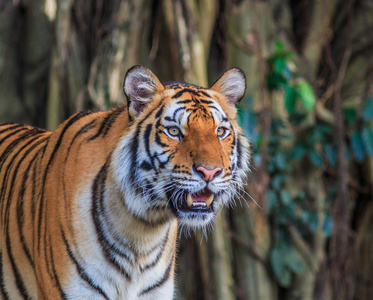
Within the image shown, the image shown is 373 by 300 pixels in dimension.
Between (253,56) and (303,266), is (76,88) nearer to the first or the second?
(253,56)

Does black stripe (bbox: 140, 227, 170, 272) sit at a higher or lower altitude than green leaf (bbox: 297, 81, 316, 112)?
lower

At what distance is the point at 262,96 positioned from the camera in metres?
4.34

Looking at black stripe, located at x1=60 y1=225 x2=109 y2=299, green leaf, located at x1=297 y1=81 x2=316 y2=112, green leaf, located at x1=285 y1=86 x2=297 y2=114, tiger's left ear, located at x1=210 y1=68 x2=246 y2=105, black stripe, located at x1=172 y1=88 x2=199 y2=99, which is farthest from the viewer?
green leaf, located at x1=285 y1=86 x2=297 y2=114

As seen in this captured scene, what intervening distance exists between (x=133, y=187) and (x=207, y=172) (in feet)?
0.94

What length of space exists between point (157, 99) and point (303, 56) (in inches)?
119

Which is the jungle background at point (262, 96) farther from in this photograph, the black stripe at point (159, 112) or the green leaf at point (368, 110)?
the black stripe at point (159, 112)

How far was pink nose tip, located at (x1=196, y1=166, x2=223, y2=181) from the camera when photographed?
6.14 feet

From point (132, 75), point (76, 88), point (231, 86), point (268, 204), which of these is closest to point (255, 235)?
point (268, 204)

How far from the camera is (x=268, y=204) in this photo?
4.37 meters

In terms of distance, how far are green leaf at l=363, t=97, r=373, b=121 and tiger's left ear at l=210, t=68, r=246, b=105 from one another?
7.50 ft

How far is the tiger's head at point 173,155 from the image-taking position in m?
1.91

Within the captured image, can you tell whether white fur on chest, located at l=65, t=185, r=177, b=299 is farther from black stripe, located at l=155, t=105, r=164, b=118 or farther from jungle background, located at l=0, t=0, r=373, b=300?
jungle background, located at l=0, t=0, r=373, b=300

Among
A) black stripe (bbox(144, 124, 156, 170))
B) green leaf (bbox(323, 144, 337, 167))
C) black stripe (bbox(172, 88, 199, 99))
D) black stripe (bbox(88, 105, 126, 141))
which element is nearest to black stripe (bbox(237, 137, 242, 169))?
black stripe (bbox(172, 88, 199, 99))

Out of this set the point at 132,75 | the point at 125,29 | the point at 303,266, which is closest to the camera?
the point at 132,75
